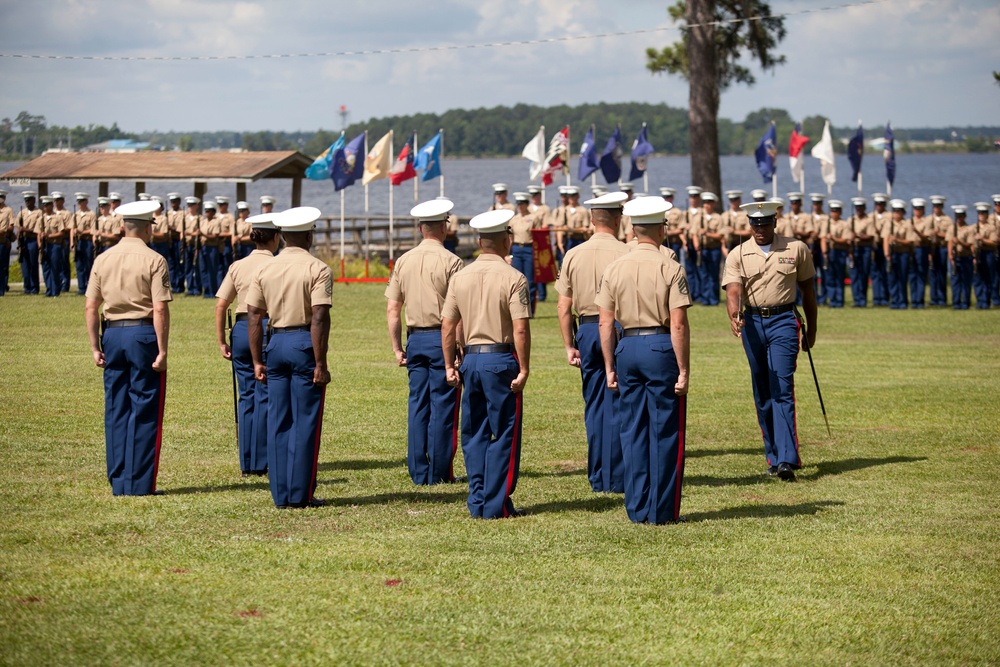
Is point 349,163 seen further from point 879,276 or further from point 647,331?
point 647,331

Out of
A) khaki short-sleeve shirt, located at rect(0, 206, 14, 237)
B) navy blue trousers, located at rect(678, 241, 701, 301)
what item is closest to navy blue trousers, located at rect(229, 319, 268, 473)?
navy blue trousers, located at rect(678, 241, 701, 301)

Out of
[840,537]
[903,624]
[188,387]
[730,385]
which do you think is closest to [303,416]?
[840,537]

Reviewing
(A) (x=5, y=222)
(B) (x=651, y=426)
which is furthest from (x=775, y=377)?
(A) (x=5, y=222)

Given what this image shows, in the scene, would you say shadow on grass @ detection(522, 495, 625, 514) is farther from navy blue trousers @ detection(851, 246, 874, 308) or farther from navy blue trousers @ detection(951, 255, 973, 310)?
navy blue trousers @ detection(851, 246, 874, 308)

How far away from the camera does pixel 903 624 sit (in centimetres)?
609

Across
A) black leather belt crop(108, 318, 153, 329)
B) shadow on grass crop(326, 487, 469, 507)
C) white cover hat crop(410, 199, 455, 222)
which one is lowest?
shadow on grass crop(326, 487, 469, 507)

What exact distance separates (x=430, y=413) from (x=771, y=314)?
2775mm

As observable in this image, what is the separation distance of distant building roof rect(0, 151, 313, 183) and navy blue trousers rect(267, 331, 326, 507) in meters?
20.3

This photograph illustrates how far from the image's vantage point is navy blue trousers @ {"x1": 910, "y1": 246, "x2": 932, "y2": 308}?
24.6 m

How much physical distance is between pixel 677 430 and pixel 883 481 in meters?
2.53

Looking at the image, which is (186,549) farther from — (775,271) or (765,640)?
(775,271)

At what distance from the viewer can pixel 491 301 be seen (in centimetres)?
812

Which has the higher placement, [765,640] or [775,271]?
[775,271]

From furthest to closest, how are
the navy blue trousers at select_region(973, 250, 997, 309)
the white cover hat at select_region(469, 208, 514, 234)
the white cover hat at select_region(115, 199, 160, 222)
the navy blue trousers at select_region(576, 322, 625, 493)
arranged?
1. the navy blue trousers at select_region(973, 250, 997, 309)
2. the navy blue trousers at select_region(576, 322, 625, 493)
3. the white cover hat at select_region(115, 199, 160, 222)
4. the white cover hat at select_region(469, 208, 514, 234)
